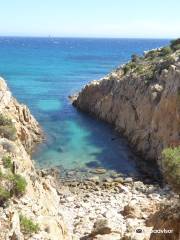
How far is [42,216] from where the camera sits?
22.9m

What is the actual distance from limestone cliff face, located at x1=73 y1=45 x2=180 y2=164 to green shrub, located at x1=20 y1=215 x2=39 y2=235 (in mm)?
22600

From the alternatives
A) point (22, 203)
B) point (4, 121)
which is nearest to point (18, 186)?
point (22, 203)

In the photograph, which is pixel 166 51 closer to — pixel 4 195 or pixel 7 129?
pixel 7 129

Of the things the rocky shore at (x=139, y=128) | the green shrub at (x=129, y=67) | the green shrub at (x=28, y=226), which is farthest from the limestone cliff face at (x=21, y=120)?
the green shrub at (x=28, y=226)

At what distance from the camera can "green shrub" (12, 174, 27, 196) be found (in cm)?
2362

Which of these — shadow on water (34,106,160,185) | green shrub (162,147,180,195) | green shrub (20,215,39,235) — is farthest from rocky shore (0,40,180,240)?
shadow on water (34,106,160,185)

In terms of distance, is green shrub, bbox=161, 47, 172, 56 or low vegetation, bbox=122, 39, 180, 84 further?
green shrub, bbox=161, 47, 172, 56

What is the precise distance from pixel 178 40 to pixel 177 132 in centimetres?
2873

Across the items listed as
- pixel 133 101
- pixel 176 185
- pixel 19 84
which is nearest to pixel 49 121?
pixel 133 101

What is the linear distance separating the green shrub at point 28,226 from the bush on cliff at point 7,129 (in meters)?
11.4

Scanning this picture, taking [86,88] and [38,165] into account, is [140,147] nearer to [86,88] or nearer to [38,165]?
[38,165]

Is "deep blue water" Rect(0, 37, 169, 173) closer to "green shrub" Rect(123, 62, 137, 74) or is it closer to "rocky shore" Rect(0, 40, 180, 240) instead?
"rocky shore" Rect(0, 40, 180, 240)

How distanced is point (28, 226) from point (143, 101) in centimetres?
3215

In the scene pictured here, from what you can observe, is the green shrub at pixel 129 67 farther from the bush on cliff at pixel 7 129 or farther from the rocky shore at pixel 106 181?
the bush on cliff at pixel 7 129
